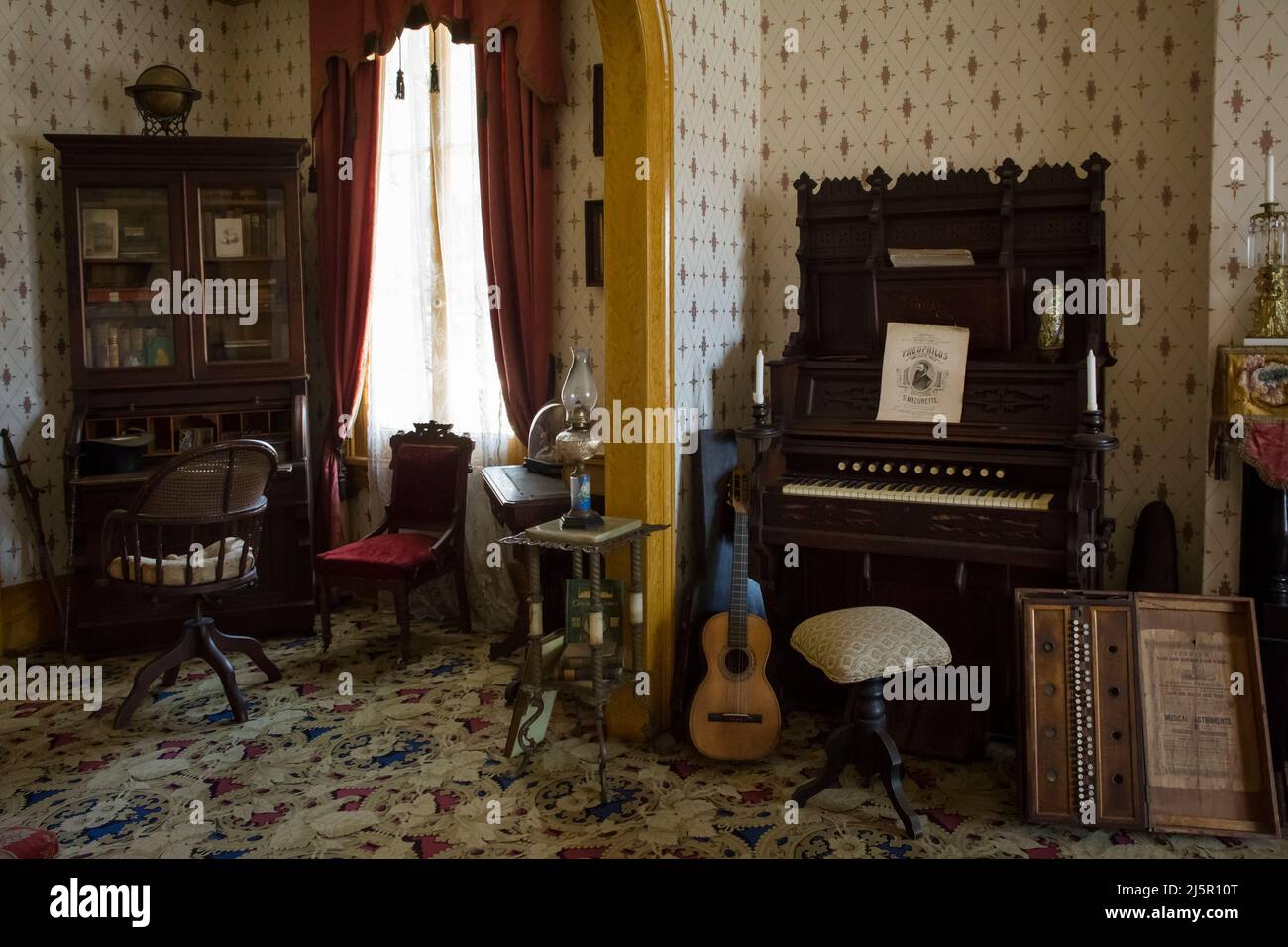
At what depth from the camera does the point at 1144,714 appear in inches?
129

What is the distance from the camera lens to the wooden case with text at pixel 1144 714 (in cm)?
319

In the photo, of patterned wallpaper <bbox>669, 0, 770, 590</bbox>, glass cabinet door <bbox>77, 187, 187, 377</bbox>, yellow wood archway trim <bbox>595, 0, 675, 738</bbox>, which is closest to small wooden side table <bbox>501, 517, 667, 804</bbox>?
yellow wood archway trim <bbox>595, 0, 675, 738</bbox>

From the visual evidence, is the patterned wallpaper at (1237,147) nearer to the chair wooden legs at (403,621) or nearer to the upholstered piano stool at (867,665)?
the upholstered piano stool at (867,665)

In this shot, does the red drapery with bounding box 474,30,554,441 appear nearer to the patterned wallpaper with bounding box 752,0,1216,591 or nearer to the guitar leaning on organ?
the patterned wallpaper with bounding box 752,0,1216,591

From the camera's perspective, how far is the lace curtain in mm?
5344

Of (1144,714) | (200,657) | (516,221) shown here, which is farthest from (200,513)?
(1144,714)

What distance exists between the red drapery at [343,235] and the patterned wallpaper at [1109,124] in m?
2.24

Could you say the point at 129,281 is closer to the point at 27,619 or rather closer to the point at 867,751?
the point at 27,619

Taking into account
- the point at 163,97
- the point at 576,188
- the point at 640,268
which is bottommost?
the point at 640,268

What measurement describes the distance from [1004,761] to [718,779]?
1003mm

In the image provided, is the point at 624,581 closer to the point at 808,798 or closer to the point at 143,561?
the point at 808,798

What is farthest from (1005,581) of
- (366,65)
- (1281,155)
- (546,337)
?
(366,65)

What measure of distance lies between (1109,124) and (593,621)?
2.66m

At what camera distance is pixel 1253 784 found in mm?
3178
